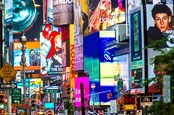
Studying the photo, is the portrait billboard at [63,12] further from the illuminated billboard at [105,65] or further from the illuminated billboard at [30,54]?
the illuminated billboard at [105,65]

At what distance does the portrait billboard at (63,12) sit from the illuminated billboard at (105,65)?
4595cm

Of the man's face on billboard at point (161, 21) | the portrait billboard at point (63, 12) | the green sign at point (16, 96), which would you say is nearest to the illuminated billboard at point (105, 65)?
the man's face on billboard at point (161, 21)

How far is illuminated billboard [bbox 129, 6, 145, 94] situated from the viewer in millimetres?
90938

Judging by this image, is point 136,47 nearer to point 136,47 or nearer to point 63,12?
point 136,47

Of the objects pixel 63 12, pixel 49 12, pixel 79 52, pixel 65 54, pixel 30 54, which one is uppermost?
pixel 49 12

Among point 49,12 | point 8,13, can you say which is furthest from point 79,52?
point 49,12

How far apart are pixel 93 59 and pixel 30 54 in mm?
72324

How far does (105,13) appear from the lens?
123375 mm

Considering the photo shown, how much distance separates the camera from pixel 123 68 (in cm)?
10181

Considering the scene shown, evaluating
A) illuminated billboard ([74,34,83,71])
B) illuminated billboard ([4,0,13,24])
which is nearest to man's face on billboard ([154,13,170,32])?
illuminated billboard ([4,0,13,24])

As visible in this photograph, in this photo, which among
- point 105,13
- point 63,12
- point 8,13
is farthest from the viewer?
point 63,12

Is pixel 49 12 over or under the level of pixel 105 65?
over

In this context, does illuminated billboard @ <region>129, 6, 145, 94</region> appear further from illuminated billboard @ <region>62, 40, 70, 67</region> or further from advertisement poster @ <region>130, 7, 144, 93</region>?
illuminated billboard @ <region>62, 40, 70, 67</region>

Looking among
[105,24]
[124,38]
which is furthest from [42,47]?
[124,38]
